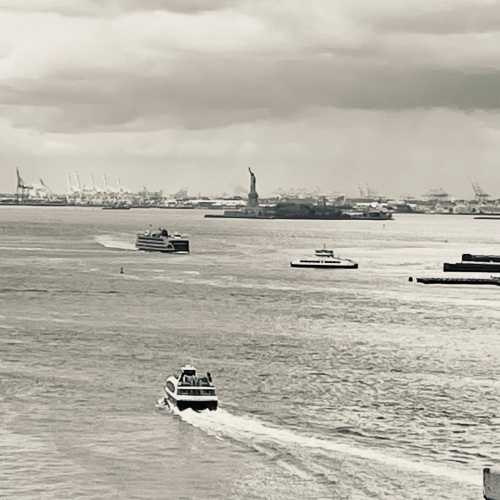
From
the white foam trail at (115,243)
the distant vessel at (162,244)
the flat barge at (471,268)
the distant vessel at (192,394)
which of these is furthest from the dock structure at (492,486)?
the white foam trail at (115,243)

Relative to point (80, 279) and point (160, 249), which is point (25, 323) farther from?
point (160, 249)

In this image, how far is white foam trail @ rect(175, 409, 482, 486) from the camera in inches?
1304

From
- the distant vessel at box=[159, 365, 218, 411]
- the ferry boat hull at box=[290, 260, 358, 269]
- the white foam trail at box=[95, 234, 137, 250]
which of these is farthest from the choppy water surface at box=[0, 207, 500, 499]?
the white foam trail at box=[95, 234, 137, 250]

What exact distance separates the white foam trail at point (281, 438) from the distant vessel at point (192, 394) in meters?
0.28

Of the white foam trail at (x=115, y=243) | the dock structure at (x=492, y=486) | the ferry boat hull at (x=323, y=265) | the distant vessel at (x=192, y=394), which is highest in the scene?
the dock structure at (x=492, y=486)

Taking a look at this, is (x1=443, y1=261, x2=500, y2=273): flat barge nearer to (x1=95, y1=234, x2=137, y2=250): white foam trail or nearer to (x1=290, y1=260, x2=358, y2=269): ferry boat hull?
(x1=290, y1=260, x2=358, y2=269): ferry boat hull

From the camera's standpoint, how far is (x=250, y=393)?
44.2 m

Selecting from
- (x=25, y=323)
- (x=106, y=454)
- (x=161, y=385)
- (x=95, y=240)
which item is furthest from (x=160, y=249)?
(x=106, y=454)

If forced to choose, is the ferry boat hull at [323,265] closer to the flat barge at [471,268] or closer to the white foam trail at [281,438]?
the flat barge at [471,268]

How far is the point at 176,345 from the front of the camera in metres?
58.5

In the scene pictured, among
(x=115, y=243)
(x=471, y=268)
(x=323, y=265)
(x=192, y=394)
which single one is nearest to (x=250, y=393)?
(x=192, y=394)

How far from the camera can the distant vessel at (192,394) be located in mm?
40188

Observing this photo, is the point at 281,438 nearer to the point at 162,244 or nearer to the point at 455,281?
the point at 455,281

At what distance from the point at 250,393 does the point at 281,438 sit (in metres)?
7.82
